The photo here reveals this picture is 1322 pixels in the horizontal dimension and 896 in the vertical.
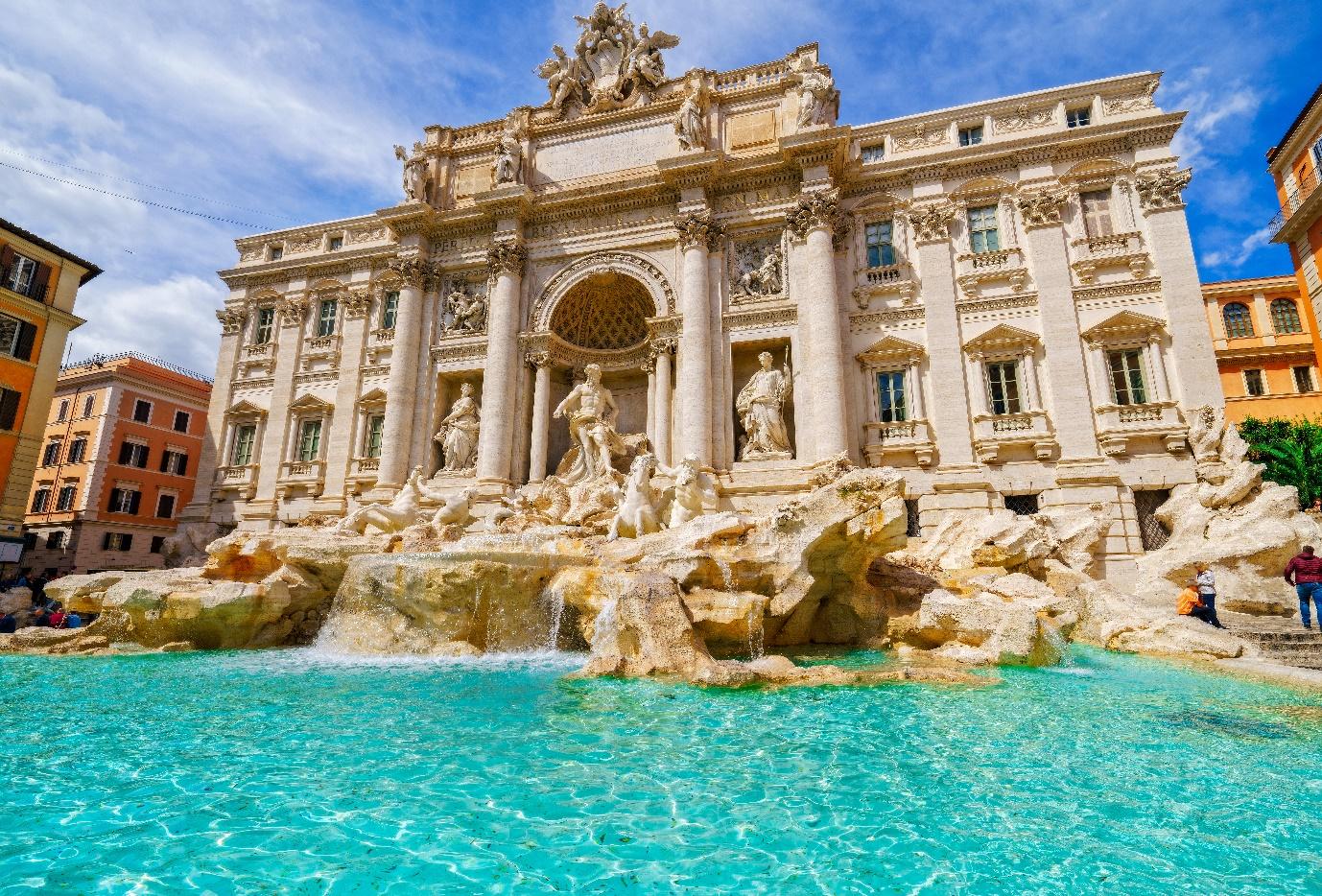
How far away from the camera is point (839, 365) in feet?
61.0

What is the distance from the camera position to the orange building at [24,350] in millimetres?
23391

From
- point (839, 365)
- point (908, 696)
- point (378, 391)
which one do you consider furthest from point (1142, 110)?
point (378, 391)

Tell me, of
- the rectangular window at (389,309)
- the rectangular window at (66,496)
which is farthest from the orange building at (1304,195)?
the rectangular window at (66,496)

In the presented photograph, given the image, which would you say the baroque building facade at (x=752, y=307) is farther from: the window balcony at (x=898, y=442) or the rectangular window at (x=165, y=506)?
the rectangular window at (x=165, y=506)

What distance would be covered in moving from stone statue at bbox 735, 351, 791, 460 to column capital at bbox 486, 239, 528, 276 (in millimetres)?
8764

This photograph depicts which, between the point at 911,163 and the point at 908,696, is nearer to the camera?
the point at 908,696

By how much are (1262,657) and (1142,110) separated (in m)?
16.4

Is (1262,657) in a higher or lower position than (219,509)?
lower

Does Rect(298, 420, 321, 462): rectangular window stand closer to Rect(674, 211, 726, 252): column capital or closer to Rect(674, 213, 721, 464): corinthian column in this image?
Rect(674, 213, 721, 464): corinthian column

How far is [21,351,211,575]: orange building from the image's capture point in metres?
29.6

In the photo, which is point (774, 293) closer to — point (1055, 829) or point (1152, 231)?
point (1152, 231)

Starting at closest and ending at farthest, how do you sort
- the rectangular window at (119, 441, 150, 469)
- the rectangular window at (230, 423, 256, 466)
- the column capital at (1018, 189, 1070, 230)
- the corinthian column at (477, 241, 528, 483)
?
the column capital at (1018, 189, 1070, 230) → the corinthian column at (477, 241, 528, 483) → the rectangular window at (230, 423, 256, 466) → the rectangular window at (119, 441, 150, 469)

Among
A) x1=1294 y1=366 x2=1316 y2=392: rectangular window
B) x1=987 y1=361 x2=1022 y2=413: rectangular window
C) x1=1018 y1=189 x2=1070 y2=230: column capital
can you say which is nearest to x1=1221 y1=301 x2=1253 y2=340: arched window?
x1=1294 y1=366 x2=1316 y2=392: rectangular window

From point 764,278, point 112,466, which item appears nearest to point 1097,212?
point 764,278
